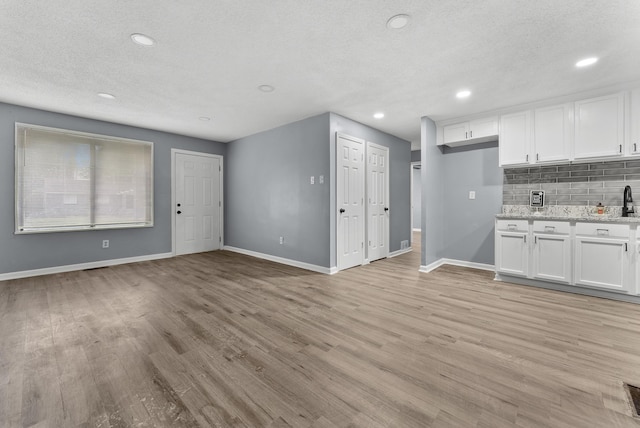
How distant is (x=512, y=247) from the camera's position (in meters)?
3.79

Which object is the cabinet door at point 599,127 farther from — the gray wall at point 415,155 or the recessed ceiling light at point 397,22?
the gray wall at point 415,155

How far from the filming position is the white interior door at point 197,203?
582 cm

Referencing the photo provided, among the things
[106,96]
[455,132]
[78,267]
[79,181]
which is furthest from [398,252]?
[79,181]

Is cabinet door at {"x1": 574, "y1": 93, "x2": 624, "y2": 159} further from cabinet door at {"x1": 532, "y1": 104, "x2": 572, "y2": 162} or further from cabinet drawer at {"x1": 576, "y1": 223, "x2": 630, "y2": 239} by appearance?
cabinet drawer at {"x1": 576, "y1": 223, "x2": 630, "y2": 239}

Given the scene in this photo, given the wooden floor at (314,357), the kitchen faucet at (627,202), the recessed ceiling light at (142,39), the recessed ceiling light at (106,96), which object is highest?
the recessed ceiling light at (106,96)

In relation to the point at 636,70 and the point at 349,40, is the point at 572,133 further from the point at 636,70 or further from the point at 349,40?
the point at 349,40

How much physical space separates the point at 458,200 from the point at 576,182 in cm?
157

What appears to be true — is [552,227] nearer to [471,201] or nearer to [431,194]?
[471,201]

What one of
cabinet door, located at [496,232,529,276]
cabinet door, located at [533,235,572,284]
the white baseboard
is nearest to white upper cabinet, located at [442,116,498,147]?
cabinet door, located at [496,232,529,276]

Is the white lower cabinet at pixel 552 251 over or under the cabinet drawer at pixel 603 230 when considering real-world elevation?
under

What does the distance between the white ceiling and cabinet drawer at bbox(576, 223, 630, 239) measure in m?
Answer: 1.68

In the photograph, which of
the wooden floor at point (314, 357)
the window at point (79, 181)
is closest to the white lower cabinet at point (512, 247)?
the wooden floor at point (314, 357)

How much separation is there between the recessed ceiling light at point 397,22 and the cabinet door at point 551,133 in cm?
288

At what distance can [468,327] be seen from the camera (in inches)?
96.4
